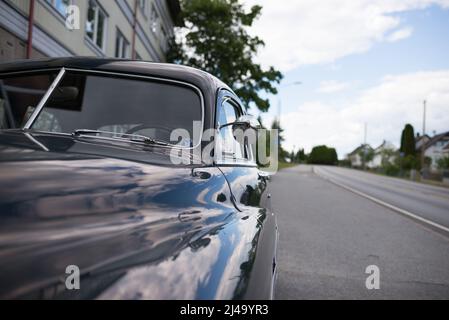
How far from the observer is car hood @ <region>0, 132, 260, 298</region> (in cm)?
92

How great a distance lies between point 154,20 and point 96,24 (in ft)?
31.8

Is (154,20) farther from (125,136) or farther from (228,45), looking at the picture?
(125,136)

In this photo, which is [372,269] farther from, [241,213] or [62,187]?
[62,187]

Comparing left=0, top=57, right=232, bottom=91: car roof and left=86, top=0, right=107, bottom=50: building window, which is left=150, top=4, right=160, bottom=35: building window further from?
left=0, top=57, right=232, bottom=91: car roof

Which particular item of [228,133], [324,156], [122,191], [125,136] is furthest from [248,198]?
[324,156]

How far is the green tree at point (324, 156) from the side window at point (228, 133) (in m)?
145

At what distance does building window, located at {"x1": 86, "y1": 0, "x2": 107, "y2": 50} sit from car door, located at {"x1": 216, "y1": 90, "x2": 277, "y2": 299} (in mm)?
11047

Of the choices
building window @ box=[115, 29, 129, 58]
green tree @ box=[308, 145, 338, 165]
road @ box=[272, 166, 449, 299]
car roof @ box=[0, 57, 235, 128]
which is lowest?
road @ box=[272, 166, 449, 299]

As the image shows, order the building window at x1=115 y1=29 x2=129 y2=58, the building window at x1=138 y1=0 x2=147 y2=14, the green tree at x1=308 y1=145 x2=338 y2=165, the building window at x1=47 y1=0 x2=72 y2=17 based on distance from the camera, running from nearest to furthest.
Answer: the building window at x1=47 y1=0 x2=72 y2=17 → the building window at x1=115 y1=29 x2=129 y2=58 → the building window at x1=138 y1=0 x2=147 y2=14 → the green tree at x1=308 y1=145 x2=338 y2=165

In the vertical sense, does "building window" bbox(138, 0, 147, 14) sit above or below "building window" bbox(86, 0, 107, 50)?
above

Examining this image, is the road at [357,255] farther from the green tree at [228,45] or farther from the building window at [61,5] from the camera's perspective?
the green tree at [228,45]

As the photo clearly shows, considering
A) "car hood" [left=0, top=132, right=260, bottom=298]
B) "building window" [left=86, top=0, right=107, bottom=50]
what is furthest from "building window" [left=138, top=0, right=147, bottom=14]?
"car hood" [left=0, top=132, right=260, bottom=298]

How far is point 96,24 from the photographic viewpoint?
12391 mm
